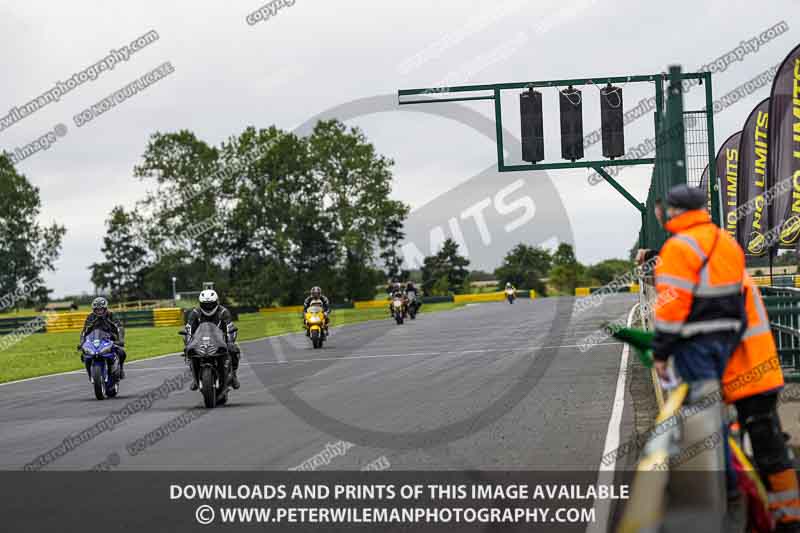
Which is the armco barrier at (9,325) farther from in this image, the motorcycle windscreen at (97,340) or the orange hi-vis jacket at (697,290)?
the orange hi-vis jacket at (697,290)

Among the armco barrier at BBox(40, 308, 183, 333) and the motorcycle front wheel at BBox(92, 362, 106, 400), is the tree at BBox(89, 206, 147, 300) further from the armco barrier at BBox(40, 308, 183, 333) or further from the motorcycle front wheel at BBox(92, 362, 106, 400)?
the motorcycle front wheel at BBox(92, 362, 106, 400)

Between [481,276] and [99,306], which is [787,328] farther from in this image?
[481,276]

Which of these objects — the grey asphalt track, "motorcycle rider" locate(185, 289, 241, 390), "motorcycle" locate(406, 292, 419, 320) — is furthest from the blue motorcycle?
"motorcycle" locate(406, 292, 419, 320)

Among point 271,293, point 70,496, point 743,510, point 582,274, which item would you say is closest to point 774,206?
point 743,510

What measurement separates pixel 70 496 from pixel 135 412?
20.1 ft

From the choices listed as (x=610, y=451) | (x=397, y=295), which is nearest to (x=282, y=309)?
(x=397, y=295)

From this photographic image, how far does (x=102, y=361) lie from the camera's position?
53.4 feet

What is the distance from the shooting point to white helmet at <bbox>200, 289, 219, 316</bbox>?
46.3ft

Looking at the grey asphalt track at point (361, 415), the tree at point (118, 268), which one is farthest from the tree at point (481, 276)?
the grey asphalt track at point (361, 415)

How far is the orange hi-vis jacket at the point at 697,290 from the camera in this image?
17.2 ft

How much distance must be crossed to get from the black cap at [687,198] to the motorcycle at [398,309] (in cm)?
3517

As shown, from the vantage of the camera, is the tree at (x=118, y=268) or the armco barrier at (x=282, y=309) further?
the tree at (x=118, y=268)

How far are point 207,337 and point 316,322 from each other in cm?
1350

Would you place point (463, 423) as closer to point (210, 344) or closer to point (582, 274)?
point (210, 344)
